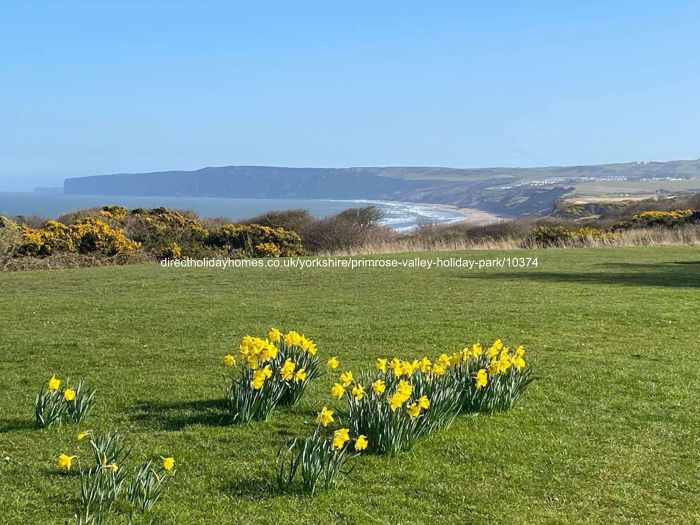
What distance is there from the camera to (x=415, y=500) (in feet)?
13.1

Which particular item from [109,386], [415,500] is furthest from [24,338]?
[415,500]

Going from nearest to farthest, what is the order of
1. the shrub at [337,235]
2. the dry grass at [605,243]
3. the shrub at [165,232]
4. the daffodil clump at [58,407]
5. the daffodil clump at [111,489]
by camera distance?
the daffodil clump at [111,489], the daffodil clump at [58,407], the dry grass at [605,243], the shrub at [165,232], the shrub at [337,235]

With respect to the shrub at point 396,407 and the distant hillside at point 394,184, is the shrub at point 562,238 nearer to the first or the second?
the shrub at point 396,407

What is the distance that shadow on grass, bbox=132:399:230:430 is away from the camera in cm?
528

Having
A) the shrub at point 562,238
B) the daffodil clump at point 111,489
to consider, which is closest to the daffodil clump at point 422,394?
the daffodil clump at point 111,489

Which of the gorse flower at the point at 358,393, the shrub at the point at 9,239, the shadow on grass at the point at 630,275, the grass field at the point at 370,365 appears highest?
the shrub at the point at 9,239

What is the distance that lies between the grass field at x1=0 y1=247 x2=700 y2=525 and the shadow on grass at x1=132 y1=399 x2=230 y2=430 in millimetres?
20

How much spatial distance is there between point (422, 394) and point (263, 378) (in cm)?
108

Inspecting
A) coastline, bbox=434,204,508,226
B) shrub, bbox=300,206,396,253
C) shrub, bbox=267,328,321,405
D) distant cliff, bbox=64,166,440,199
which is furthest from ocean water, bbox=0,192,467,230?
shrub, bbox=267,328,321,405

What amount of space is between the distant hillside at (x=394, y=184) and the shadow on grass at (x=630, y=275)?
270ft

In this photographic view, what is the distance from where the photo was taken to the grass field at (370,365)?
3955 mm

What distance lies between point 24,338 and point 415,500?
6467 mm

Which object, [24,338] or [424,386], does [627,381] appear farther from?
[24,338]

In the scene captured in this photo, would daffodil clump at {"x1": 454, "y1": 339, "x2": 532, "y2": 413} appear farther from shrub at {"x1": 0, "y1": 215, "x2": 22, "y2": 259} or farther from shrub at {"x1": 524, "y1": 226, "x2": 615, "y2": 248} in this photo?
shrub at {"x1": 524, "y1": 226, "x2": 615, "y2": 248}
